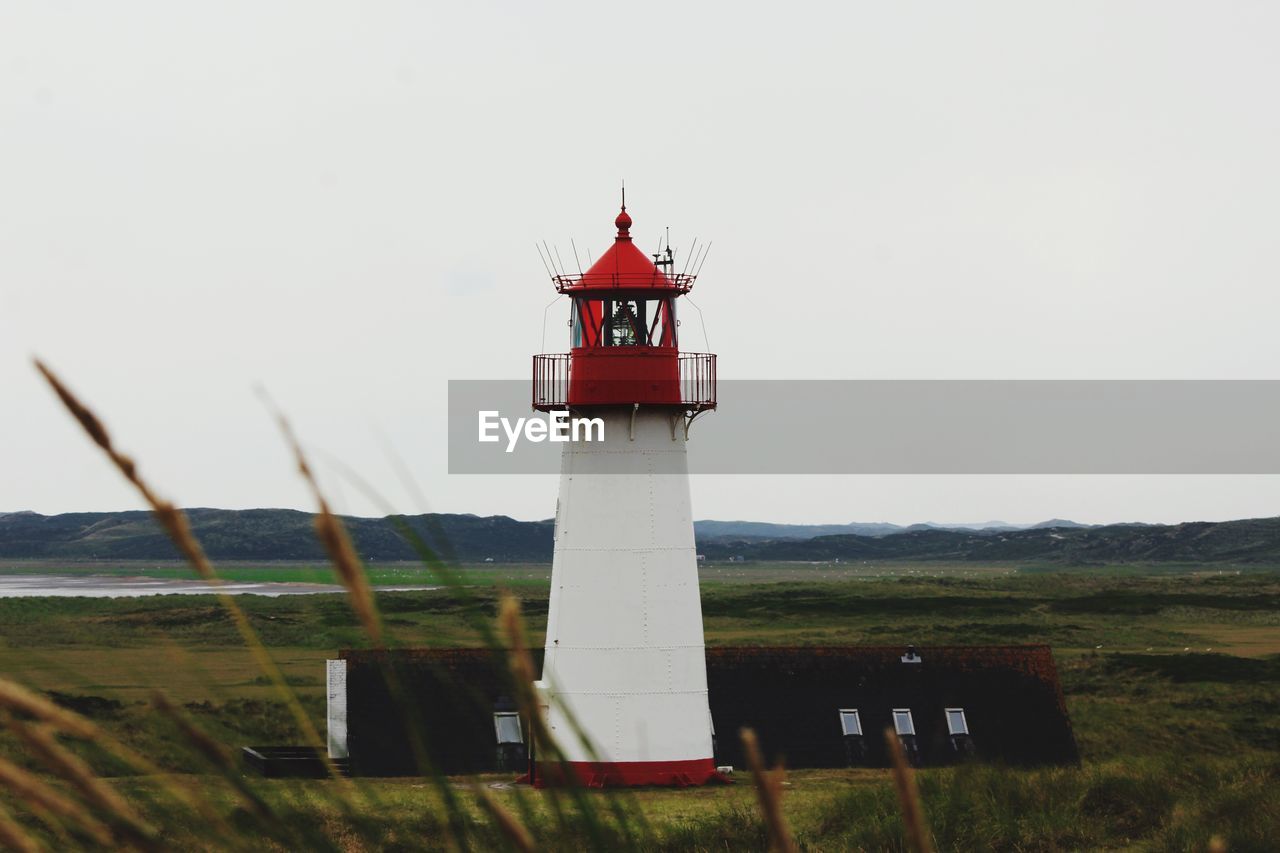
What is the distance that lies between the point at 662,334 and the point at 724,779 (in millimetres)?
4828

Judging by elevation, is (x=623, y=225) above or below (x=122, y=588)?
above

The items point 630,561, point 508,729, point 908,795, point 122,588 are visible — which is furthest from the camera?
point 122,588

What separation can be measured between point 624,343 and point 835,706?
730 centimetres

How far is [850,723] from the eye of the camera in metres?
19.9

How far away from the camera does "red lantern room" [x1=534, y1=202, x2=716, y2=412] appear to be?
49.7ft

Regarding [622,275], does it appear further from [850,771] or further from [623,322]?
[850,771]

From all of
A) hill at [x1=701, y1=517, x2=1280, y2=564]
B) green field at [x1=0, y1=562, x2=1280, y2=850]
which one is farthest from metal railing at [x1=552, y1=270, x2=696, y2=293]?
hill at [x1=701, y1=517, x2=1280, y2=564]

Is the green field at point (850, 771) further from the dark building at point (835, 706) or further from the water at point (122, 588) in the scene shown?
Answer: the water at point (122, 588)

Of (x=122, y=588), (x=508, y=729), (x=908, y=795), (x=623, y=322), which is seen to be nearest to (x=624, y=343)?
(x=623, y=322)

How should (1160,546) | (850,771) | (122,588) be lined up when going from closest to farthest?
(850,771)
(122,588)
(1160,546)

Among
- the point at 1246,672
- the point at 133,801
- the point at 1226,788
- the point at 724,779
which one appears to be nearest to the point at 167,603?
the point at 1246,672

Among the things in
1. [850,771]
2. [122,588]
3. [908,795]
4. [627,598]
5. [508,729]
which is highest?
[908,795]

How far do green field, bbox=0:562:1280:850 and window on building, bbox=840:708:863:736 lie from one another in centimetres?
97

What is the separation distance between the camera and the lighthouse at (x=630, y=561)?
14938 mm
